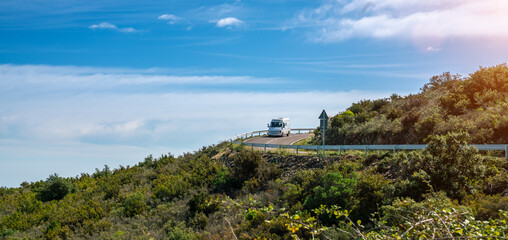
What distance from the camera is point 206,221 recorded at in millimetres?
19688

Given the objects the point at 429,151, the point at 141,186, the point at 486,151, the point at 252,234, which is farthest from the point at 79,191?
the point at 486,151

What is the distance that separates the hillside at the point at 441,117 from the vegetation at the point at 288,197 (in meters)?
0.21

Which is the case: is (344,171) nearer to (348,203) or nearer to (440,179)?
(348,203)

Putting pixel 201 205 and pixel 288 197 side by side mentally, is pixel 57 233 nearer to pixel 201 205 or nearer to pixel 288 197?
pixel 201 205

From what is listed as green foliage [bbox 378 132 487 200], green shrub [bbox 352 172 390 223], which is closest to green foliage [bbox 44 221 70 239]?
green shrub [bbox 352 172 390 223]

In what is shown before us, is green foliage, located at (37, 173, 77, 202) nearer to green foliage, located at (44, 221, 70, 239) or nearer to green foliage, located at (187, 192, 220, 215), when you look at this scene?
green foliage, located at (44, 221, 70, 239)

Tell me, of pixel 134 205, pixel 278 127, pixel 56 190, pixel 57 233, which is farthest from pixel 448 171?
pixel 56 190

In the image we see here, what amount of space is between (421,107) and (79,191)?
96.3 feet

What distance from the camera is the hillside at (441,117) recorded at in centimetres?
2261

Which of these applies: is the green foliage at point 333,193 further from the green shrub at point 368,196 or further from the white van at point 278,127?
the white van at point 278,127

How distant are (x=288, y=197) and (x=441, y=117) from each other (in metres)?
14.0

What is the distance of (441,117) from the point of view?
87.0 ft

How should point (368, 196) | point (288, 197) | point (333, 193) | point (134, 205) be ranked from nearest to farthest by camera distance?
point (368, 196) < point (333, 193) < point (288, 197) < point (134, 205)

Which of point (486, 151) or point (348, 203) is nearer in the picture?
point (348, 203)
